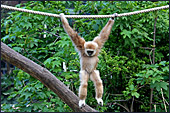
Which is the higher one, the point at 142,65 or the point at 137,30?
the point at 137,30

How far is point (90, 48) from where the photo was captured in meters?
2.87

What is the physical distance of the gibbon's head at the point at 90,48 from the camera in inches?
113

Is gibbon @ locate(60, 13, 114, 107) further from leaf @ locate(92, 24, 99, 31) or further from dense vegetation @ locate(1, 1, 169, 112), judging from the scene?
leaf @ locate(92, 24, 99, 31)

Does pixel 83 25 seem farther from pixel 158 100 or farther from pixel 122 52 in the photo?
pixel 158 100

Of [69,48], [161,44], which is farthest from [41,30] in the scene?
[161,44]

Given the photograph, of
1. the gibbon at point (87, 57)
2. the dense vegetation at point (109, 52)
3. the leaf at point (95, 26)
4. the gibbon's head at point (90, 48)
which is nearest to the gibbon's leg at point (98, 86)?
the gibbon at point (87, 57)

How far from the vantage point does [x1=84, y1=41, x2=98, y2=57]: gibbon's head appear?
9.40ft

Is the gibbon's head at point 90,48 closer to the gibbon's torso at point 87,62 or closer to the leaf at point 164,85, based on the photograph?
the gibbon's torso at point 87,62

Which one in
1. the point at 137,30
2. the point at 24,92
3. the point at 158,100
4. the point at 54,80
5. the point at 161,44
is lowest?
the point at 158,100

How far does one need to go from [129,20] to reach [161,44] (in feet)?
3.89

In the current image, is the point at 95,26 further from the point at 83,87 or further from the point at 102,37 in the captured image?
the point at 83,87

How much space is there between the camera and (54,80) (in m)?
3.14

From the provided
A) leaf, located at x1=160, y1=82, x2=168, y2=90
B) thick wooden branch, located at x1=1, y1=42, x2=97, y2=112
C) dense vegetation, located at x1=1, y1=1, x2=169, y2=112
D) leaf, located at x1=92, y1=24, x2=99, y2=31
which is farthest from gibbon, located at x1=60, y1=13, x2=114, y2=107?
leaf, located at x1=160, y1=82, x2=168, y2=90

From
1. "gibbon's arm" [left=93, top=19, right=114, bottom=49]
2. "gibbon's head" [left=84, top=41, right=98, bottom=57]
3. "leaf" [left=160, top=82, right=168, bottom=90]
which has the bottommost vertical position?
"leaf" [left=160, top=82, right=168, bottom=90]
